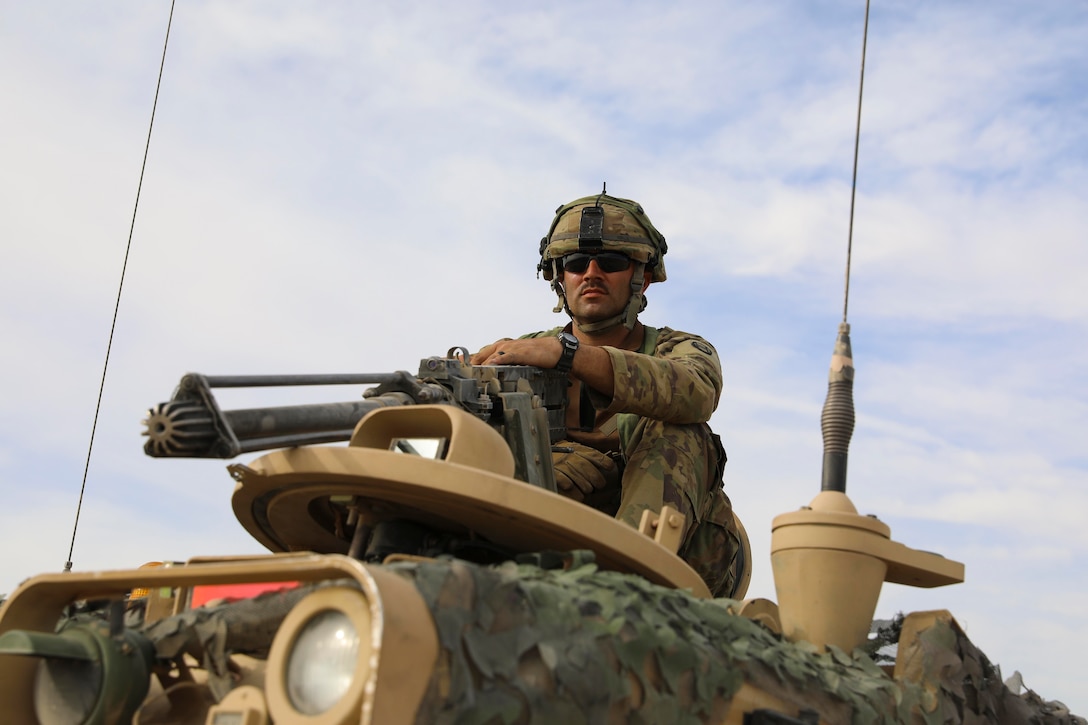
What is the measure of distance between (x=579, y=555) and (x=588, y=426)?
3192 mm

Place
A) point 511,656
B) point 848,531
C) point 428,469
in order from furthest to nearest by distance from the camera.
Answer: point 848,531, point 428,469, point 511,656

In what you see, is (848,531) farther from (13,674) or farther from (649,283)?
(649,283)

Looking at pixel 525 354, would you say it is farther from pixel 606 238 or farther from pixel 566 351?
pixel 606 238

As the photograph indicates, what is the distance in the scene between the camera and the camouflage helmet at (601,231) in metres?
6.87

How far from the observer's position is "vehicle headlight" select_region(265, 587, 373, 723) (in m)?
2.48

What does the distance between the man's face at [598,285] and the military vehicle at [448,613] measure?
2111mm

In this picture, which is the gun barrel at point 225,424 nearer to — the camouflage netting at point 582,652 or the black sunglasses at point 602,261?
the camouflage netting at point 582,652

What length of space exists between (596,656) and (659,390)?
309 centimetres

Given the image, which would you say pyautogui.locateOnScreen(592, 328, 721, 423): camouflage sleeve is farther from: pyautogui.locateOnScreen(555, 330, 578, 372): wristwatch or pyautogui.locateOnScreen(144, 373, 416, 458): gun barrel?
pyautogui.locateOnScreen(144, 373, 416, 458): gun barrel

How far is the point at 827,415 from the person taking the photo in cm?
412

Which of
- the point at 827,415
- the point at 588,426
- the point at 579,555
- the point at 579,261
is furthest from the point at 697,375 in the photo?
the point at 579,555

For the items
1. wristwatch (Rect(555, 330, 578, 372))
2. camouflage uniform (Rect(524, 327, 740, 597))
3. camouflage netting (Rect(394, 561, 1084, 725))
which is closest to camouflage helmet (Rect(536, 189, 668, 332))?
camouflage uniform (Rect(524, 327, 740, 597))

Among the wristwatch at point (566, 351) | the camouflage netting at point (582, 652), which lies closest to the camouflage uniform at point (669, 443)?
the wristwatch at point (566, 351)

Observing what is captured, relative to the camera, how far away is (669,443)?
5875 mm
